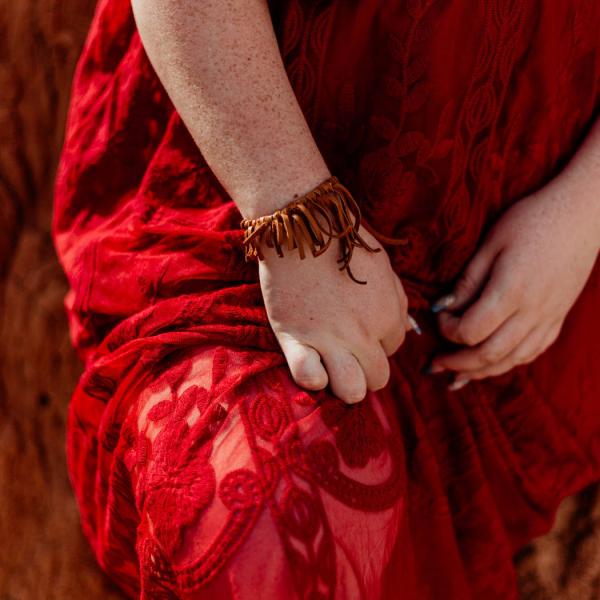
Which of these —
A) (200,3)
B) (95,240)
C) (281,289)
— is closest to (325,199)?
(281,289)

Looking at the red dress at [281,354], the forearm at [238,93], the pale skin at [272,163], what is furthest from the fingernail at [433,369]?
the forearm at [238,93]

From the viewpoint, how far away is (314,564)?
58 centimetres

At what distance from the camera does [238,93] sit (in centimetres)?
61

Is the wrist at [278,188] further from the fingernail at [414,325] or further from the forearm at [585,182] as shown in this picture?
the forearm at [585,182]

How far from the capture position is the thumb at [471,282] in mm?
782

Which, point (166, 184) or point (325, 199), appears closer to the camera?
point (325, 199)

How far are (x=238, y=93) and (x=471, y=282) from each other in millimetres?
344

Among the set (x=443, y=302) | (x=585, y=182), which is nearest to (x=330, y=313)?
(x=443, y=302)

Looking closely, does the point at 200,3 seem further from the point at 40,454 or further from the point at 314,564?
the point at 40,454

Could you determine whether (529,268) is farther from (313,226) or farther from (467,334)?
(313,226)

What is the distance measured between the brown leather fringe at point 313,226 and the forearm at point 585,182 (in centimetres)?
28

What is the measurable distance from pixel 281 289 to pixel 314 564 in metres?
0.24

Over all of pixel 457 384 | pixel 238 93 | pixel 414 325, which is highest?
pixel 238 93

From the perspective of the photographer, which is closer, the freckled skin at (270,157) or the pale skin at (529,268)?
the freckled skin at (270,157)
